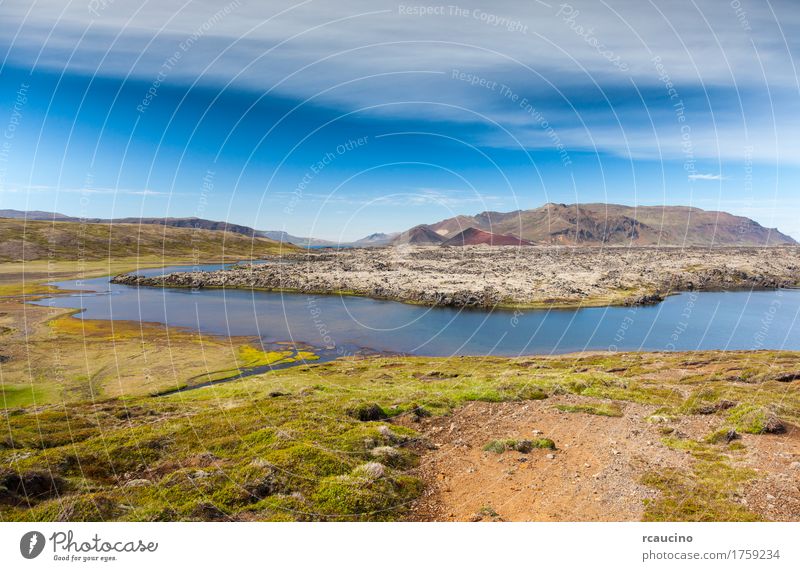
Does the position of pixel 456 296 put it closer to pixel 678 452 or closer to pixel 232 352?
pixel 232 352

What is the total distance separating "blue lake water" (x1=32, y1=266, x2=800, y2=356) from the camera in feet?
209

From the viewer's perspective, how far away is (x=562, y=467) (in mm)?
15789

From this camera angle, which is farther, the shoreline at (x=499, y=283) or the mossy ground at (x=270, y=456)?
the shoreline at (x=499, y=283)

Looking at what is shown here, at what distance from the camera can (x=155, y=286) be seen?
12119 centimetres

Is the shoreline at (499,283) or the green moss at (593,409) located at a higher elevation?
the shoreline at (499,283)

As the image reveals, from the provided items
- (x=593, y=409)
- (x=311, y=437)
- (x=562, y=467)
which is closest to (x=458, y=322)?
(x=593, y=409)

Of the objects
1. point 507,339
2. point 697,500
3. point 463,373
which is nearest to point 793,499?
point 697,500

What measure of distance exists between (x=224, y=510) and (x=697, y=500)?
48.8 ft

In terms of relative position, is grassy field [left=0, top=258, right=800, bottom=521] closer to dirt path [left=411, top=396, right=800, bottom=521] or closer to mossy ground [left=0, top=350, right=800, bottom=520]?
mossy ground [left=0, top=350, right=800, bottom=520]

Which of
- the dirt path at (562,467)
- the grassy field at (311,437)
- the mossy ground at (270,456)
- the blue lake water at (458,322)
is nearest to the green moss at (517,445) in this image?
the grassy field at (311,437)
